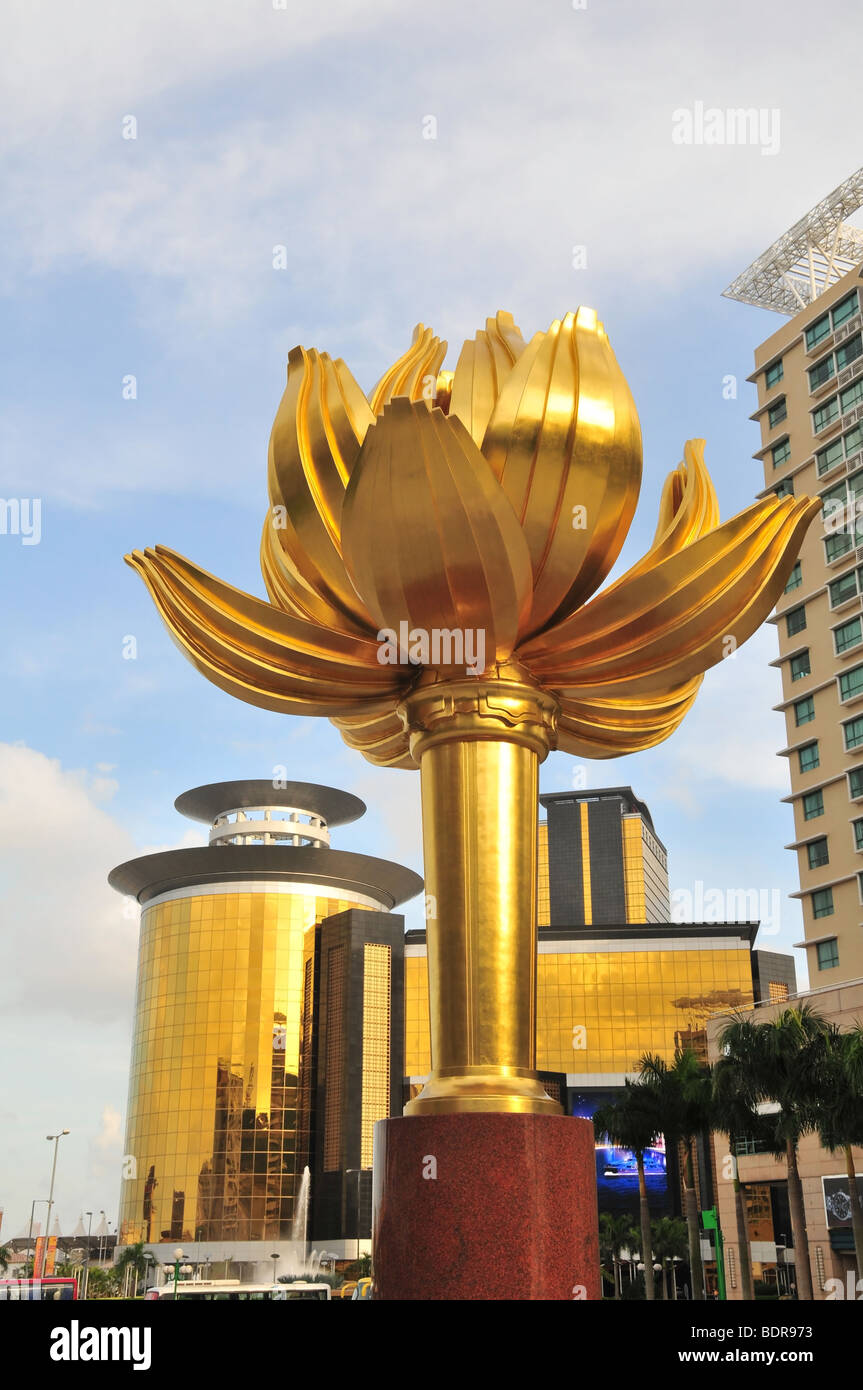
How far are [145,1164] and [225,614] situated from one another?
6851 cm

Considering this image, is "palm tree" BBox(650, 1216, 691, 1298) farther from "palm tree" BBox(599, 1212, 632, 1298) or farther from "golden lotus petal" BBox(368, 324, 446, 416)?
"golden lotus petal" BBox(368, 324, 446, 416)

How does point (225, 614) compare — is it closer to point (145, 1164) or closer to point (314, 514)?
point (314, 514)

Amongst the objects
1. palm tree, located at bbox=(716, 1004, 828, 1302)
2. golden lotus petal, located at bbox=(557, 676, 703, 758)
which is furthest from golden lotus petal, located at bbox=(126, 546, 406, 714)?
palm tree, located at bbox=(716, 1004, 828, 1302)

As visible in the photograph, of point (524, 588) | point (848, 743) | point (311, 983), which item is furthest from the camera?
point (311, 983)

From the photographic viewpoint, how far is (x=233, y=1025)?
6912 cm

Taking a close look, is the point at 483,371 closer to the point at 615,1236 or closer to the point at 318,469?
the point at 318,469

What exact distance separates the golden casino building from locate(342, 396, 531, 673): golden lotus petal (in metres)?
60.9

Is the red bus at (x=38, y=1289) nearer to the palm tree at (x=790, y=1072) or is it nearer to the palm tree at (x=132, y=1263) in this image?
the palm tree at (x=790, y=1072)

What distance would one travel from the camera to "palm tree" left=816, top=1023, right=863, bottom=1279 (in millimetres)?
25516

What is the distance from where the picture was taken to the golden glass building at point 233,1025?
66.0 metres

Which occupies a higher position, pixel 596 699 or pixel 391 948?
pixel 391 948

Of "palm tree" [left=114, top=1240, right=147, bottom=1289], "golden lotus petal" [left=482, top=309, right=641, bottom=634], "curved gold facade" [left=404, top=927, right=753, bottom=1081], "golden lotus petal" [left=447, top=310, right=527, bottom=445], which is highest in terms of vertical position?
"curved gold facade" [left=404, top=927, right=753, bottom=1081]

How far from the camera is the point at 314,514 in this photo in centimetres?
717
